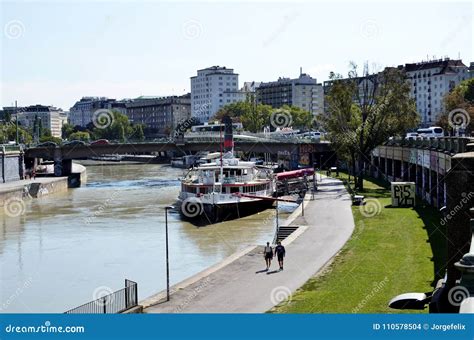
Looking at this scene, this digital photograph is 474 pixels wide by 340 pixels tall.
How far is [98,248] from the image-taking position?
4378 cm

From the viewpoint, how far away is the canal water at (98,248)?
3197cm

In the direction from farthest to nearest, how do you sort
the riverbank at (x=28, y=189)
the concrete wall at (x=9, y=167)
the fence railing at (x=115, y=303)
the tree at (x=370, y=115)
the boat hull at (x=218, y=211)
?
the concrete wall at (x=9, y=167) < the riverbank at (x=28, y=189) < the tree at (x=370, y=115) < the boat hull at (x=218, y=211) < the fence railing at (x=115, y=303)

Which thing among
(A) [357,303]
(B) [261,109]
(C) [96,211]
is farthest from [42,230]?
(B) [261,109]

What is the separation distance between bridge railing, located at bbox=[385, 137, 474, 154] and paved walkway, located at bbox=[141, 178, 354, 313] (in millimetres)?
7541

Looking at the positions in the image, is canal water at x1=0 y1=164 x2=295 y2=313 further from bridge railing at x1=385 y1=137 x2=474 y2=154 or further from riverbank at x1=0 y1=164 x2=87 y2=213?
bridge railing at x1=385 y1=137 x2=474 y2=154

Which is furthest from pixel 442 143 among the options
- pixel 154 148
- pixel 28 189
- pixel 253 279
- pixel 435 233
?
pixel 154 148

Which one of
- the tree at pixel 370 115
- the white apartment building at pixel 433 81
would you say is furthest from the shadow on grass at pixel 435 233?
the white apartment building at pixel 433 81

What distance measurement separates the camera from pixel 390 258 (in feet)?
105

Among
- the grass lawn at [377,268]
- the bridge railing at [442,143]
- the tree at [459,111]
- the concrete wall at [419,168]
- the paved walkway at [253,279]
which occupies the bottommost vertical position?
the paved walkway at [253,279]

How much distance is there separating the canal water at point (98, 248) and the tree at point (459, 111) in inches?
1259

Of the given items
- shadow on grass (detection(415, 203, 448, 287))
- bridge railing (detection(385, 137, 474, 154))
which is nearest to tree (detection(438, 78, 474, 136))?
bridge railing (detection(385, 137, 474, 154))

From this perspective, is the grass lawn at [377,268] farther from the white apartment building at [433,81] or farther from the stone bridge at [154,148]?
the white apartment building at [433,81]

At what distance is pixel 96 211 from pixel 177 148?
46.0 m

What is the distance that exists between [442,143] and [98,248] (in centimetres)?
2277
